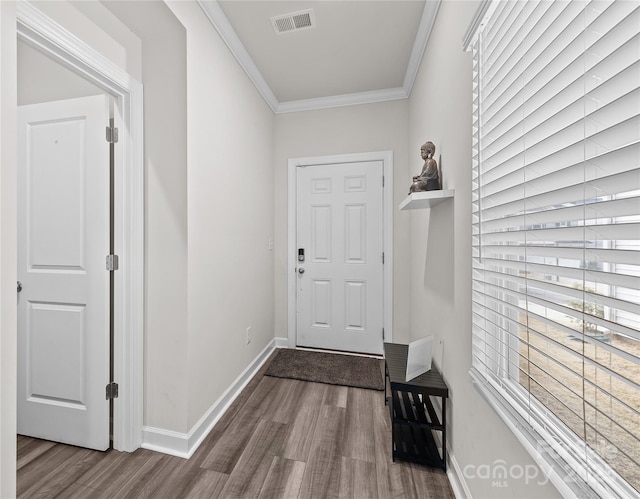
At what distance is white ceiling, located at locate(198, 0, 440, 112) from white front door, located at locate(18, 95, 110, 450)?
1097 mm

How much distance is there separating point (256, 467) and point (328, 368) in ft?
3.95

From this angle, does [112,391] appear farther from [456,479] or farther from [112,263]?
[456,479]

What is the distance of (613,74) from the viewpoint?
1.73 ft

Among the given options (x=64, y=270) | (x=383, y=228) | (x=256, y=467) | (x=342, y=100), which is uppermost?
(x=342, y=100)

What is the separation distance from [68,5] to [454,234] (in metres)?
2.15

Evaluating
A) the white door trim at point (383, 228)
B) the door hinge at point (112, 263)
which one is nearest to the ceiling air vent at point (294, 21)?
the white door trim at point (383, 228)

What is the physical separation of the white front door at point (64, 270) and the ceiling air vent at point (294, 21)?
122 cm

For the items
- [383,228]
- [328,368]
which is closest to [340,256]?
[383,228]

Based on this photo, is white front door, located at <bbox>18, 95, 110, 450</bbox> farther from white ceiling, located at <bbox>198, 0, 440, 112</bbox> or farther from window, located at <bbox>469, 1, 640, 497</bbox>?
window, located at <bbox>469, 1, 640, 497</bbox>

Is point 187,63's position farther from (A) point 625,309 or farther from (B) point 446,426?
(B) point 446,426

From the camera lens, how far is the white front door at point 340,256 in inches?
115

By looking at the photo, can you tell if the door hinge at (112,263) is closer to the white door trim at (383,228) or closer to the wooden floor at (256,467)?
the wooden floor at (256,467)

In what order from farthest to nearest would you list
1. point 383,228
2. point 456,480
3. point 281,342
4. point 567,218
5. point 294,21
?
point 281,342, point 383,228, point 294,21, point 456,480, point 567,218

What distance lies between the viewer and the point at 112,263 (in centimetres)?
158
